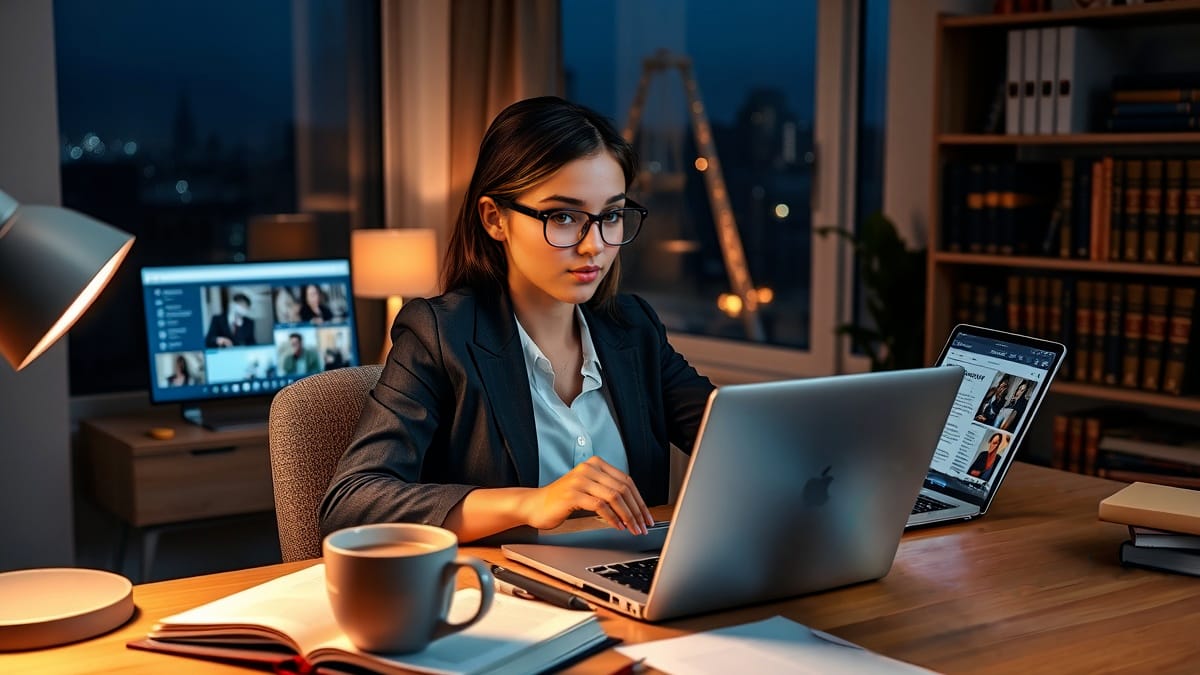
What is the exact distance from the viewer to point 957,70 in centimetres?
326

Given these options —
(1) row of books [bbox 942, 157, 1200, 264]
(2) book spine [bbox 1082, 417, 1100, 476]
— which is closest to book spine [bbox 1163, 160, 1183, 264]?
(1) row of books [bbox 942, 157, 1200, 264]

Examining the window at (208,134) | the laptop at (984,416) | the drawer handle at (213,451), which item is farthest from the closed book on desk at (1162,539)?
the window at (208,134)

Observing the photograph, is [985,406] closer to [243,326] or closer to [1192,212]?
[1192,212]

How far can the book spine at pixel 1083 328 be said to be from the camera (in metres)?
3.07

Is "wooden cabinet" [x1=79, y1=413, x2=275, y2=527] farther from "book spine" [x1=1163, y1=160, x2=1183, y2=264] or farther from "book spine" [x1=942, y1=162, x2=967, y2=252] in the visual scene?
"book spine" [x1=1163, y1=160, x2=1183, y2=264]

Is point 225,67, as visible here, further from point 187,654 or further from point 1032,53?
point 187,654

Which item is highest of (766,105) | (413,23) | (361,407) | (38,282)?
(413,23)

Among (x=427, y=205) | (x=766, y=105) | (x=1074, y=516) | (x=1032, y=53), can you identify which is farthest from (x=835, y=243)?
(x=1074, y=516)

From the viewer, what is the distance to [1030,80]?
10.2 feet

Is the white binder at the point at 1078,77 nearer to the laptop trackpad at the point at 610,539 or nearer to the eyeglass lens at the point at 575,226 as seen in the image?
the eyeglass lens at the point at 575,226

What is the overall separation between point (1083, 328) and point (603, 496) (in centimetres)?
211

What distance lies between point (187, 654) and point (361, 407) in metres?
0.63

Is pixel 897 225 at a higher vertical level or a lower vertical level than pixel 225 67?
Answer: lower

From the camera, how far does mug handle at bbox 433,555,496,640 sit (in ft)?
3.37
